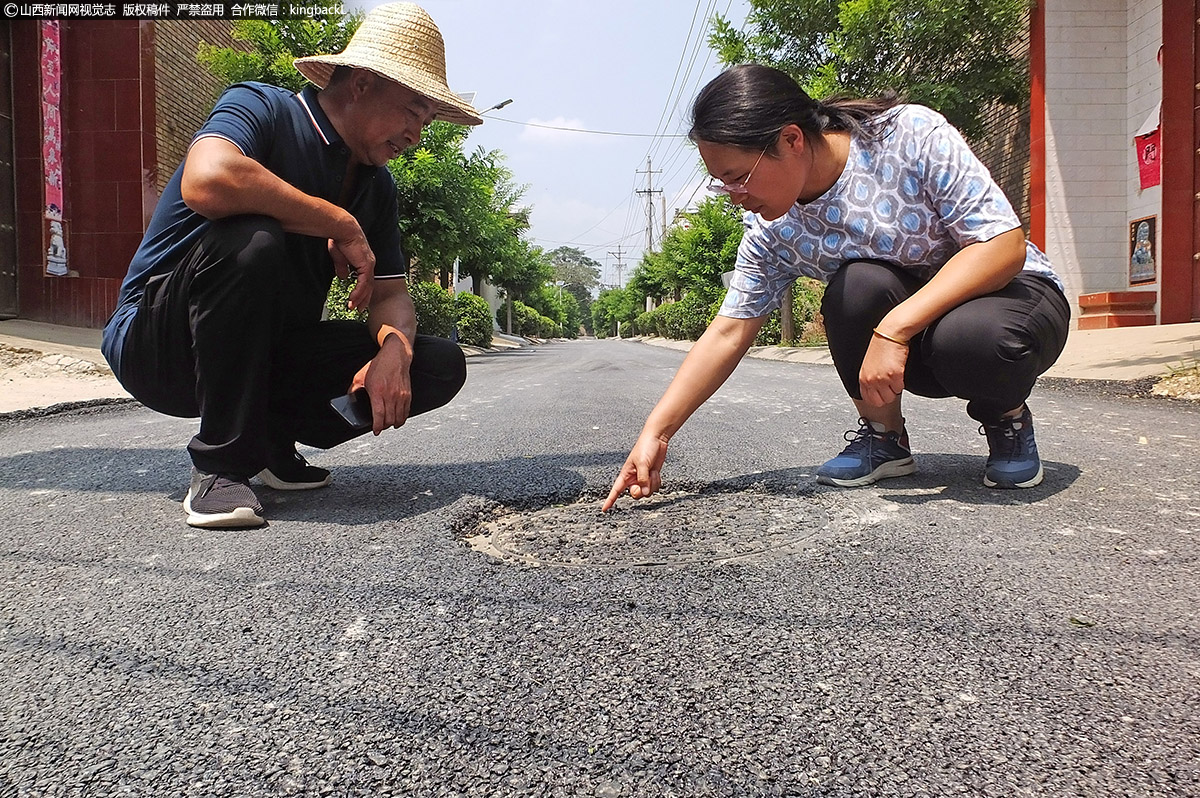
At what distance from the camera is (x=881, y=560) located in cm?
144

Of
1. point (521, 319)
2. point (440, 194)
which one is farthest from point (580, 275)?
point (440, 194)

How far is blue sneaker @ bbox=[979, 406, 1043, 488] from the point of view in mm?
1956

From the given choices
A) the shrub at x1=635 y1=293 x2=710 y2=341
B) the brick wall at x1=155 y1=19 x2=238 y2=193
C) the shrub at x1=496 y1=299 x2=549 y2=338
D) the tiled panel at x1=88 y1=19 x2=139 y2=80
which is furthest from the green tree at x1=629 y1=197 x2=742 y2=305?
the shrub at x1=496 y1=299 x2=549 y2=338

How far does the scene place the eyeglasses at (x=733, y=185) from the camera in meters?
1.67

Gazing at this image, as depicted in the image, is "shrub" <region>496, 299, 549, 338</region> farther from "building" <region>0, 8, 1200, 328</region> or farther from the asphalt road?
the asphalt road

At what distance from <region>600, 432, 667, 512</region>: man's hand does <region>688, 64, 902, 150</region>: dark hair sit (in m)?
0.69

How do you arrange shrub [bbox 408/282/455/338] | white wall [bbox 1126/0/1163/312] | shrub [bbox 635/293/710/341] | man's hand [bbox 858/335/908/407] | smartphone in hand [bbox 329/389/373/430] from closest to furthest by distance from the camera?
man's hand [bbox 858/335/908/407], smartphone in hand [bbox 329/389/373/430], white wall [bbox 1126/0/1163/312], shrub [bbox 408/282/455/338], shrub [bbox 635/293/710/341]

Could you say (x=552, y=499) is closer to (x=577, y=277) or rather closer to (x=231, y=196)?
(x=231, y=196)

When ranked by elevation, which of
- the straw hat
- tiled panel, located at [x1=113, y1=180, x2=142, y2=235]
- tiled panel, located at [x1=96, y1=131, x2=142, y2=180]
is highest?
tiled panel, located at [x1=96, y1=131, x2=142, y2=180]

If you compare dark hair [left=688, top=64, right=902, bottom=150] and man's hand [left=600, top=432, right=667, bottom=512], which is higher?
dark hair [left=688, top=64, right=902, bottom=150]

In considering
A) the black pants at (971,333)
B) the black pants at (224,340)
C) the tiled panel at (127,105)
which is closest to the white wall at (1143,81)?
the black pants at (971,333)

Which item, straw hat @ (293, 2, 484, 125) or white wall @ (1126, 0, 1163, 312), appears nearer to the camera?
straw hat @ (293, 2, 484, 125)

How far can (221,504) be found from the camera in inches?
67.5

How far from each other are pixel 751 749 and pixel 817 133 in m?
1.41
